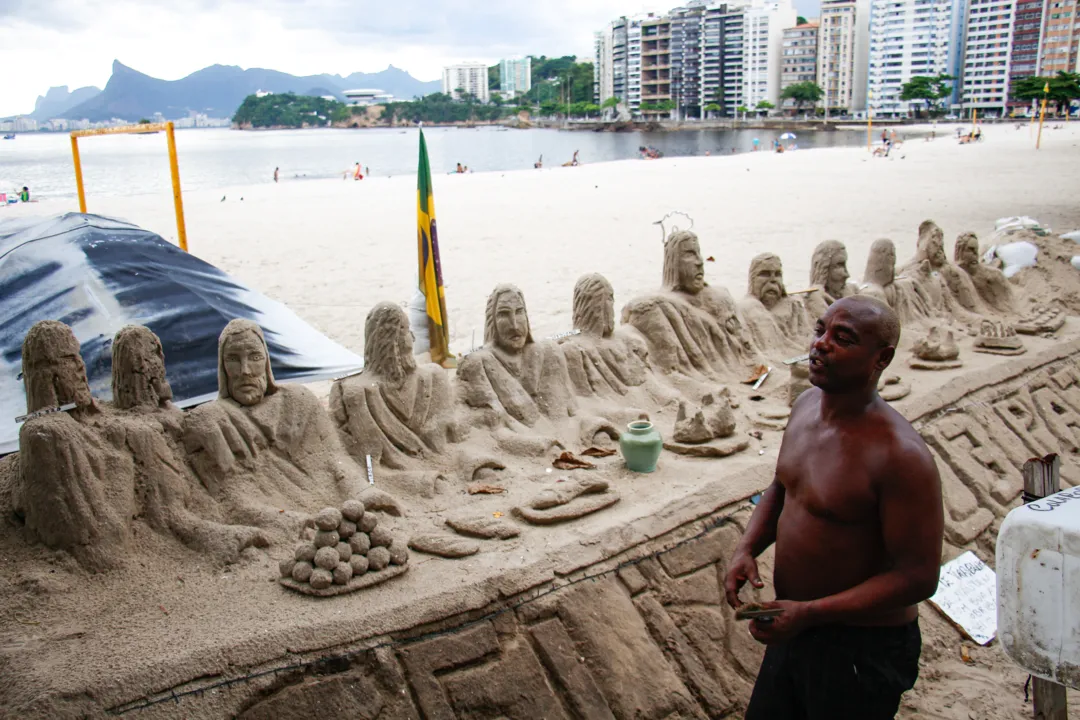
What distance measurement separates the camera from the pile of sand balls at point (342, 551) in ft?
14.2

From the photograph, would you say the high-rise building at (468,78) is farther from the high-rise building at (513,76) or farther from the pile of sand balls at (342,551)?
the pile of sand balls at (342,551)

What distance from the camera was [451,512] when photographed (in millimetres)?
5234

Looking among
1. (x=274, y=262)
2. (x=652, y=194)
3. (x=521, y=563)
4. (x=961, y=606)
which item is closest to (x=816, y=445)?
(x=521, y=563)

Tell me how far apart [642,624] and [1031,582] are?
232 centimetres

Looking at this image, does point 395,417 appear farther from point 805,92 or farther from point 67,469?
point 805,92

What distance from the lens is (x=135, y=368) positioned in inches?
202

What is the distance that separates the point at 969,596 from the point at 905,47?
8642 cm

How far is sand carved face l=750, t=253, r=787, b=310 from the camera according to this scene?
29.0ft

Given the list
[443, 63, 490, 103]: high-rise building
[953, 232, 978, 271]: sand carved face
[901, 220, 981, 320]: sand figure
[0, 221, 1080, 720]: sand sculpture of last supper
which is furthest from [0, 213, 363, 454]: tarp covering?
[443, 63, 490, 103]: high-rise building

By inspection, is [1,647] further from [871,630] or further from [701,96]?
[701,96]

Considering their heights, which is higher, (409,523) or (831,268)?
(831,268)

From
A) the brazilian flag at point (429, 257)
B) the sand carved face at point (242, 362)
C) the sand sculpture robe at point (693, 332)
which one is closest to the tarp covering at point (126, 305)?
the brazilian flag at point (429, 257)

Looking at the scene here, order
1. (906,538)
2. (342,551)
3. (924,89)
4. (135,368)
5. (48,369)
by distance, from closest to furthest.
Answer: (906,538), (342,551), (48,369), (135,368), (924,89)

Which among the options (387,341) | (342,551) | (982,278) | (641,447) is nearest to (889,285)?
(982,278)
